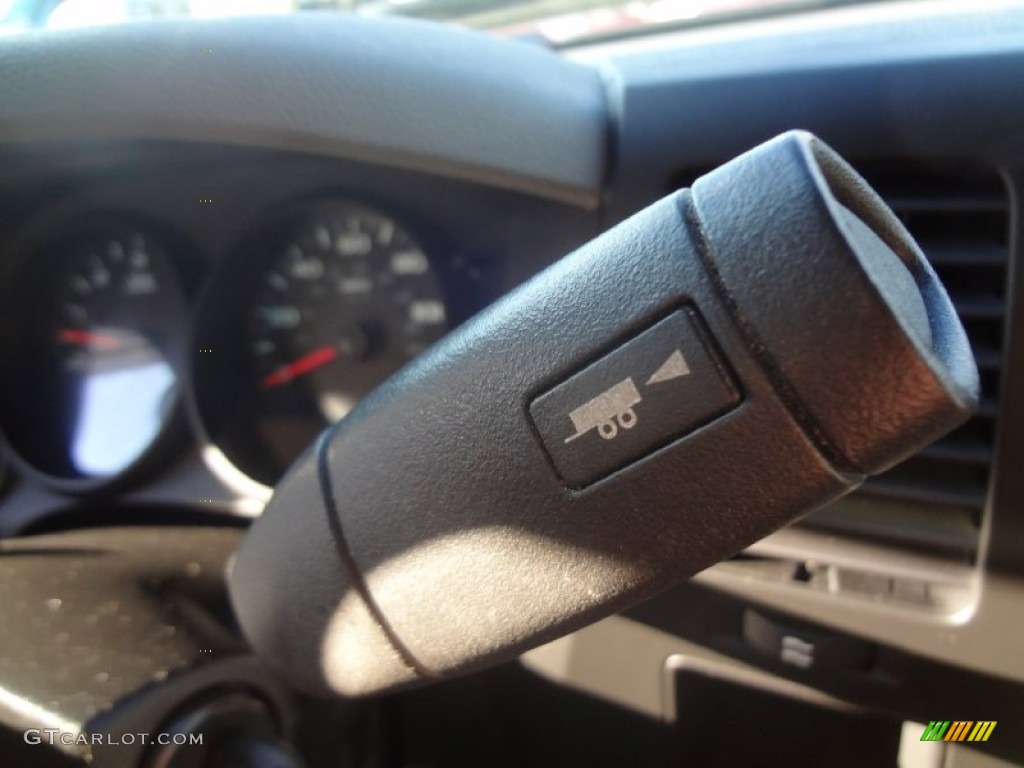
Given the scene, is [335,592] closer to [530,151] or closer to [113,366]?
[530,151]

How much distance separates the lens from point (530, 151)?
0.83 m

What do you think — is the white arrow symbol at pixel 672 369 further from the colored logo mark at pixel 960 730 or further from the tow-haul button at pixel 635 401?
the colored logo mark at pixel 960 730

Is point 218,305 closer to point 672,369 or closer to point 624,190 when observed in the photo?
point 624,190

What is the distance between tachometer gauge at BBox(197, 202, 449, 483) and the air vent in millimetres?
542

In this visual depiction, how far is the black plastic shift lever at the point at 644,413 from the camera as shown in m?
0.40

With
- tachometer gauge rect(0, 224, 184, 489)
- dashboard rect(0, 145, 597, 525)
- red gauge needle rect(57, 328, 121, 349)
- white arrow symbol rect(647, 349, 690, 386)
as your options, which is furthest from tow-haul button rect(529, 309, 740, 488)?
red gauge needle rect(57, 328, 121, 349)

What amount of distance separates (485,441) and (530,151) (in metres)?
0.41

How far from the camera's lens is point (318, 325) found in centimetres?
120

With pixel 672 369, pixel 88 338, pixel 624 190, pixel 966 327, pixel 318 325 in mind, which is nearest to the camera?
pixel 672 369

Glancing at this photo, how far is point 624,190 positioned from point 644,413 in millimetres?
460

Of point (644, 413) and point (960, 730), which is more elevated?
point (644, 413)

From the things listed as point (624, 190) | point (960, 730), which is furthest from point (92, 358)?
point (960, 730)

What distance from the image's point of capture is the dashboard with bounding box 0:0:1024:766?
2.46ft

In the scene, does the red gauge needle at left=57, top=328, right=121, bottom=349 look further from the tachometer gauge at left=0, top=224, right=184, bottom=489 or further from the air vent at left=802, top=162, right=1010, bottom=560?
the air vent at left=802, top=162, right=1010, bottom=560
